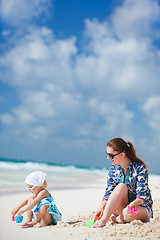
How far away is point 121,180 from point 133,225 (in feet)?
1.98

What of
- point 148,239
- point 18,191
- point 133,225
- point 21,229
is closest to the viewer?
point 148,239

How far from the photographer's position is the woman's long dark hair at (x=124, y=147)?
3.91 metres

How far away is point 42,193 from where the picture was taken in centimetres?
406

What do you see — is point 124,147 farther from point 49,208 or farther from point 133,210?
point 49,208

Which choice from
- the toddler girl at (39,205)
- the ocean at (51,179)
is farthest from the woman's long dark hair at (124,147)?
the ocean at (51,179)

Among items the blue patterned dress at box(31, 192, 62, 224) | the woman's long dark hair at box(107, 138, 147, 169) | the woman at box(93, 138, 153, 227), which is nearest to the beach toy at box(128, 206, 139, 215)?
the woman at box(93, 138, 153, 227)

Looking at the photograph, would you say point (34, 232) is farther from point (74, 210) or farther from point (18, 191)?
point (18, 191)

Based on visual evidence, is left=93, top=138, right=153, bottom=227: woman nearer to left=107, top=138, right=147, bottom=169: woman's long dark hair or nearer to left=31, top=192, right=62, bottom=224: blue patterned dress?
left=107, top=138, right=147, bottom=169: woman's long dark hair

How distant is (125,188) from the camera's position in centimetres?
374

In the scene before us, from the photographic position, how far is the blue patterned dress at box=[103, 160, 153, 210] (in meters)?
3.78

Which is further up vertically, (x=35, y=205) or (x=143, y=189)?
(x=143, y=189)

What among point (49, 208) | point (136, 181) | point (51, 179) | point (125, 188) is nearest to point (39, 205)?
point (49, 208)

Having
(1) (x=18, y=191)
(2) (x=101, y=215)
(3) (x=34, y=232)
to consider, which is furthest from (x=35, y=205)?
(1) (x=18, y=191)

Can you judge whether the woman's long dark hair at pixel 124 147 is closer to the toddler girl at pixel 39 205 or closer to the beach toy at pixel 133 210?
the beach toy at pixel 133 210
